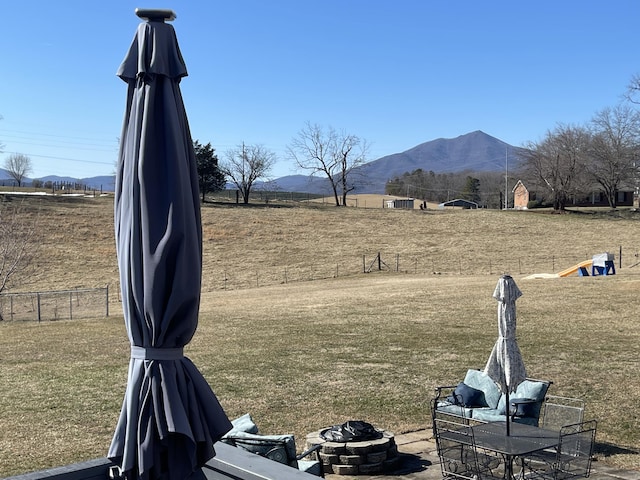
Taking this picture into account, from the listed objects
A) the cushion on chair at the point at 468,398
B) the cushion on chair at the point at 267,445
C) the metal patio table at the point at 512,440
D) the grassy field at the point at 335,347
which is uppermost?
the cushion on chair at the point at 267,445

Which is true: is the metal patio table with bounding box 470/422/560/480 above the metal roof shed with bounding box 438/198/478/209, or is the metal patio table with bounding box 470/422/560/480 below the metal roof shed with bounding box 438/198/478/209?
below

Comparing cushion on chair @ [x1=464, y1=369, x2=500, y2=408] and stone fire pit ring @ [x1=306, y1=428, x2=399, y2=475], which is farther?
cushion on chair @ [x1=464, y1=369, x2=500, y2=408]

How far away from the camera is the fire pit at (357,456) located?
8.06m

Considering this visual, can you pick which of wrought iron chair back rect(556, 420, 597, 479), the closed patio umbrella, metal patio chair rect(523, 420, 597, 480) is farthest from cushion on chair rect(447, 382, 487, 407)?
the closed patio umbrella

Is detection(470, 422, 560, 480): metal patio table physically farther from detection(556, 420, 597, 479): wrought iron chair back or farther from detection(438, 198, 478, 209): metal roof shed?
detection(438, 198, 478, 209): metal roof shed

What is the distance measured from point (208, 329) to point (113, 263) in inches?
1105

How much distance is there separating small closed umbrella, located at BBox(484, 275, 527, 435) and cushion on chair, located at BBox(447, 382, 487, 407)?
4.71 ft

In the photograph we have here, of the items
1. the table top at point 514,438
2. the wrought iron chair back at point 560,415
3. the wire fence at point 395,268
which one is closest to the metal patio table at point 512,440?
the table top at point 514,438

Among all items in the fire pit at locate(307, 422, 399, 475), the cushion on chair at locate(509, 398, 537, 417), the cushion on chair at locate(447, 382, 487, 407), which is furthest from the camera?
the cushion on chair at locate(447, 382, 487, 407)

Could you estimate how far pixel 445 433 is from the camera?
7.75 m

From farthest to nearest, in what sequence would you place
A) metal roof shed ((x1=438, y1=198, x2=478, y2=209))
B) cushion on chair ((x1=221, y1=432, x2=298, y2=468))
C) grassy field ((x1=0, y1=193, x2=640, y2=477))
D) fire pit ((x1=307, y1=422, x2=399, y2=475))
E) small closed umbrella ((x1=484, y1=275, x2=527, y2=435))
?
metal roof shed ((x1=438, y1=198, x2=478, y2=209)) → grassy field ((x1=0, y1=193, x2=640, y2=477)) → small closed umbrella ((x1=484, y1=275, x2=527, y2=435)) → fire pit ((x1=307, y1=422, x2=399, y2=475)) → cushion on chair ((x1=221, y1=432, x2=298, y2=468))

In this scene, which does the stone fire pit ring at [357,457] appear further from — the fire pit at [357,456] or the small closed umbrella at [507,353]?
the small closed umbrella at [507,353]

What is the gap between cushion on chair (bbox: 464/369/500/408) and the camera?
9.87 m

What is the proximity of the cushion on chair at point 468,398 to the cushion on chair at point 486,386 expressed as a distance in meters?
0.07
